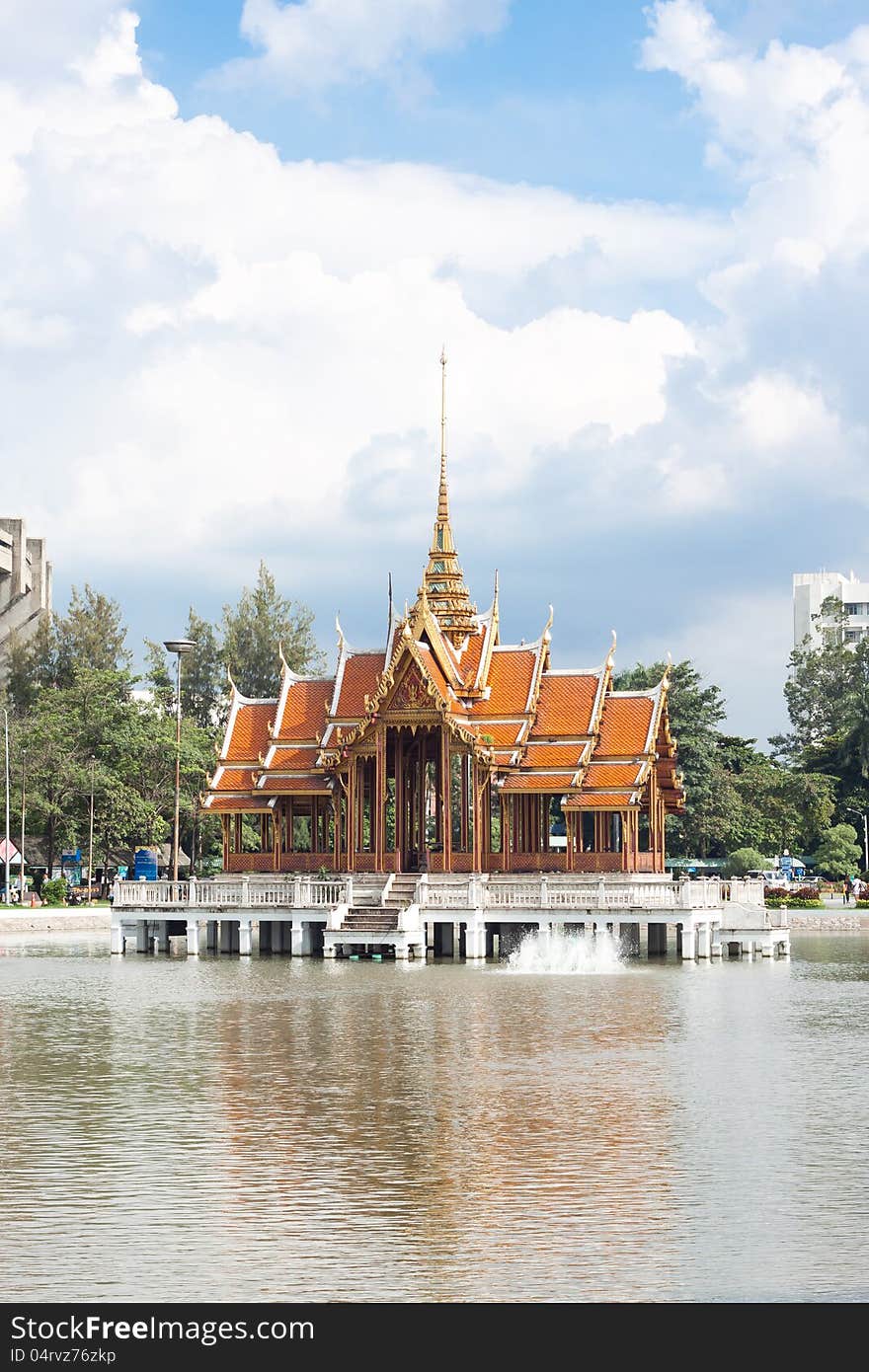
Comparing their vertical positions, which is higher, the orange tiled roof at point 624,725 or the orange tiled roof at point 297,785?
the orange tiled roof at point 624,725

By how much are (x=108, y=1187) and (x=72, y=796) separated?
2474 inches

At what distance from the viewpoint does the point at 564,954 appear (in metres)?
48.0

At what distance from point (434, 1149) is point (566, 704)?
35.3 meters

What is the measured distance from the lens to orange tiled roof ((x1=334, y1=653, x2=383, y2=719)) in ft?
184

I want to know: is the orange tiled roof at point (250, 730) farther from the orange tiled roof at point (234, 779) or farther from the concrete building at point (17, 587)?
the concrete building at point (17, 587)

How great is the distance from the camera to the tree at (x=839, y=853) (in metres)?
84.4

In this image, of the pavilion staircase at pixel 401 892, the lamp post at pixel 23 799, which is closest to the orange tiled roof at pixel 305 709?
the pavilion staircase at pixel 401 892

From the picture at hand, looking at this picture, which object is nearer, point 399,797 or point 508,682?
point 399,797

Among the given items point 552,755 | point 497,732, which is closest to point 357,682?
point 497,732

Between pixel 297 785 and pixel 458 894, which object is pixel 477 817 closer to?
pixel 458 894

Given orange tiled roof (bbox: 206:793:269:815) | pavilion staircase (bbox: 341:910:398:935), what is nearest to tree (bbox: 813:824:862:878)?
orange tiled roof (bbox: 206:793:269:815)

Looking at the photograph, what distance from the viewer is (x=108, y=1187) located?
17.4 m

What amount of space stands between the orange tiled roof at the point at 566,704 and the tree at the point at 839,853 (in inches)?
1292

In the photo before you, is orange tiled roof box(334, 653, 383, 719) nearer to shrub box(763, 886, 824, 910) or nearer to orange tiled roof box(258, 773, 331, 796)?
orange tiled roof box(258, 773, 331, 796)
